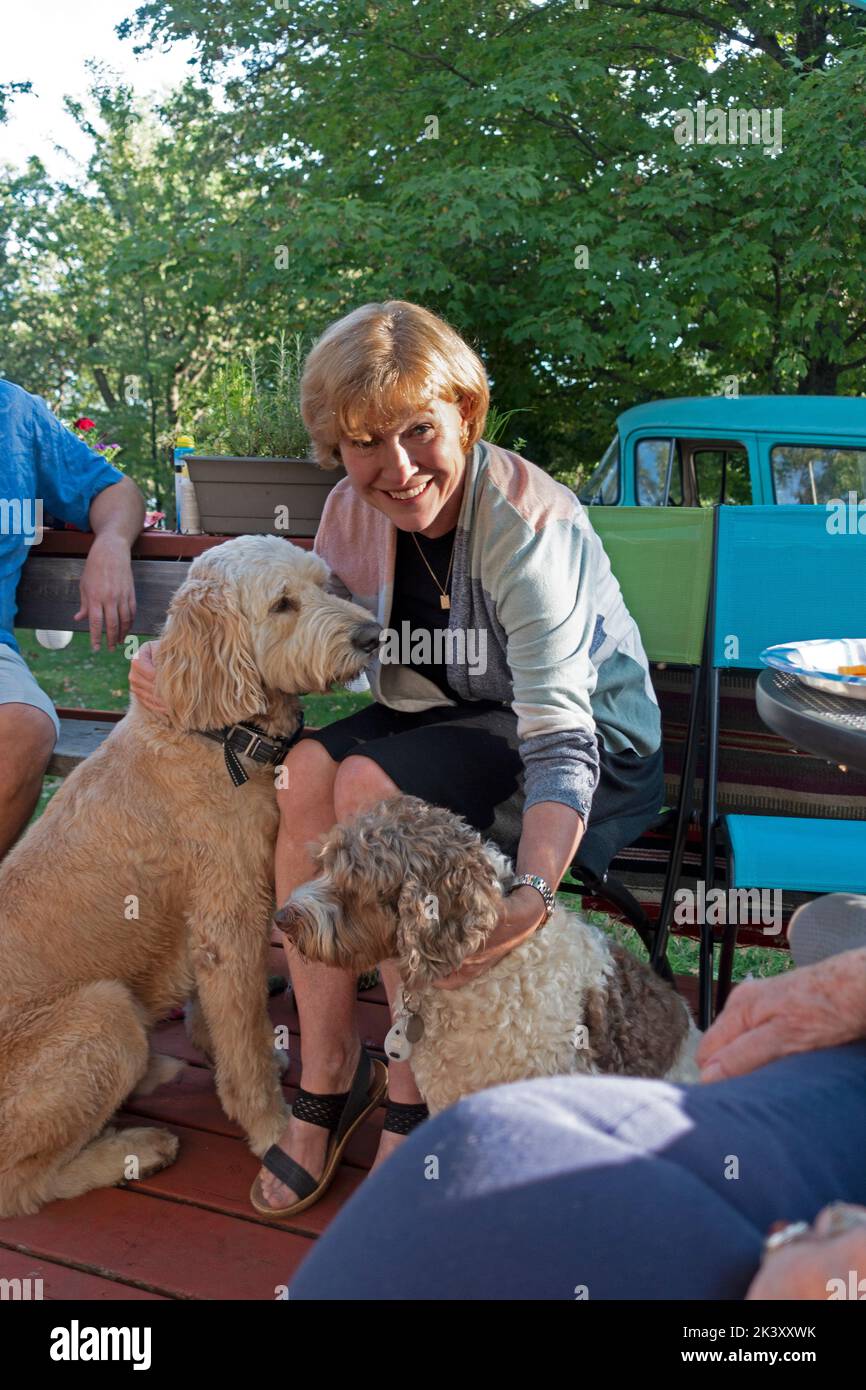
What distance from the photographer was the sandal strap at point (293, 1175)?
250cm

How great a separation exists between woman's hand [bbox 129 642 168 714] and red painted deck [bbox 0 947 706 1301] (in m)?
1.05

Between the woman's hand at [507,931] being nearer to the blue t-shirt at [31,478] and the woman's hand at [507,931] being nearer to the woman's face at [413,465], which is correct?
the woman's face at [413,465]

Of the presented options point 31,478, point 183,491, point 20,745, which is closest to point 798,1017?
point 20,745

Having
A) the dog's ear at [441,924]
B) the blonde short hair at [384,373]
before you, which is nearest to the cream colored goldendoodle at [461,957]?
the dog's ear at [441,924]

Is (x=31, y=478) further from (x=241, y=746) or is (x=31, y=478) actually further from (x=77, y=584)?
(x=241, y=746)

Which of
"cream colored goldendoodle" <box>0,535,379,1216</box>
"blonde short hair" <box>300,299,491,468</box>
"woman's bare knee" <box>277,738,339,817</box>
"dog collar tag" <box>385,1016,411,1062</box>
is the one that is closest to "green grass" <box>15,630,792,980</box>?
"cream colored goldendoodle" <box>0,535,379,1216</box>

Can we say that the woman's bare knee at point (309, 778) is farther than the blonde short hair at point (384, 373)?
Yes

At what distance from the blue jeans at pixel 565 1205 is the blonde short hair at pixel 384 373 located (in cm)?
176

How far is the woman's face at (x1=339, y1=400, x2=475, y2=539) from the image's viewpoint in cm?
252

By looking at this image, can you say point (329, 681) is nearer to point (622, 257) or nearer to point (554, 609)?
point (554, 609)

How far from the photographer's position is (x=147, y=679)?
2.84 metres

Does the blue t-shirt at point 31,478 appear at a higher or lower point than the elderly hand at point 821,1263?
higher

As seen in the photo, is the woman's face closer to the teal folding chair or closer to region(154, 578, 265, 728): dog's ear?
region(154, 578, 265, 728): dog's ear
